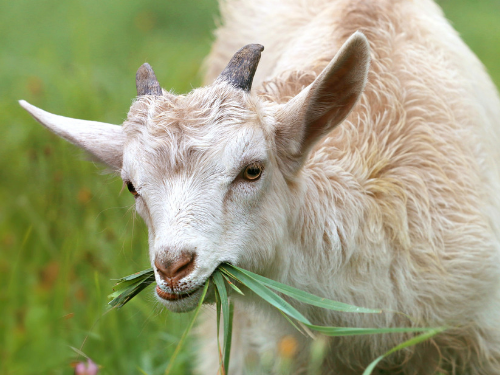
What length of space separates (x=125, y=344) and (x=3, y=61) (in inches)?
222

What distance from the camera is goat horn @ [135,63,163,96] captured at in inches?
131

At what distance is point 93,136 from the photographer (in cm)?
357

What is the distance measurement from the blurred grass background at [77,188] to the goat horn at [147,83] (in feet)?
2.18

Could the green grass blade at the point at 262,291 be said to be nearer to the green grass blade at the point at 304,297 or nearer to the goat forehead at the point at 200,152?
the green grass blade at the point at 304,297

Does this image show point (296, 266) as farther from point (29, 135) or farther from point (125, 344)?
point (29, 135)

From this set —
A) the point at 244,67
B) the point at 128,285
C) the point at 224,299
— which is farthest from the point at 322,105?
the point at 128,285

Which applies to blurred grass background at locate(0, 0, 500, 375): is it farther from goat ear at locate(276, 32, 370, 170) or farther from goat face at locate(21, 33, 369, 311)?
goat ear at locate(276, 32, 370, 170)

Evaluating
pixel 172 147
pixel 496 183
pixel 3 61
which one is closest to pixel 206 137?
pixel 172 147

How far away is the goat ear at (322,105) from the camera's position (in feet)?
10.0

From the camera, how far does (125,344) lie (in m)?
4.75

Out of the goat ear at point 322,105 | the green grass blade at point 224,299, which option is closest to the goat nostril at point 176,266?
the green grass blade at point 224,299

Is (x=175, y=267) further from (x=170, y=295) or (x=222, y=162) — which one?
(x=222, y=162)

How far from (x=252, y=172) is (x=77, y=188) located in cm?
354

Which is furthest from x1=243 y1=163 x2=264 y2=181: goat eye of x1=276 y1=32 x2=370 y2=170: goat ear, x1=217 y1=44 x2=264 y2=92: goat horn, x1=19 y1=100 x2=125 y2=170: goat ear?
x1=19 y1=100 x2=125 y2=170: goat ear
